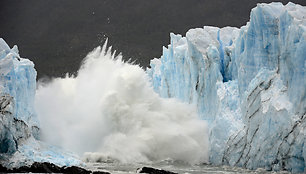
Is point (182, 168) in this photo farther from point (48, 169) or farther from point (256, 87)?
point (48, 169)

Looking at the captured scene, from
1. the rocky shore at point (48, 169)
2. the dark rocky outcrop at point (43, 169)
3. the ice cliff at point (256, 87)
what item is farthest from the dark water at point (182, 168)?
the dark rocky outcrop at point (43, 169)

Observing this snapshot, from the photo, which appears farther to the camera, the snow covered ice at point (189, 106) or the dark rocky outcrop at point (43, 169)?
the snow covered ice at point (189, 106)

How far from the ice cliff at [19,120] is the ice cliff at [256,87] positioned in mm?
6954

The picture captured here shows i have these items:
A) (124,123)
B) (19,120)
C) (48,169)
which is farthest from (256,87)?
(19,120)

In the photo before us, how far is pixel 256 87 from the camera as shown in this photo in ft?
63.1

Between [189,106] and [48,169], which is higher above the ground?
[189,106]

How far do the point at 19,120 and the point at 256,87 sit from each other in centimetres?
1004

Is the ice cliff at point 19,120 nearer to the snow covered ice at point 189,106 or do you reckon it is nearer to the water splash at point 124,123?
the snow covered ice at point 189,106

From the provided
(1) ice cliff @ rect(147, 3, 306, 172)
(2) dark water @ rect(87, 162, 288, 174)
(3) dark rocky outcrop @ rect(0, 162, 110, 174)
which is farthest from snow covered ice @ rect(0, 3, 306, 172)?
(2) dark water @ rect(87, 162, 288, 174)

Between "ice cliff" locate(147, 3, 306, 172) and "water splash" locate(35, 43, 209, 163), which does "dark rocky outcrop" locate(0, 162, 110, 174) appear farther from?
"ice cliff" locate(147, 3, 306, 172)

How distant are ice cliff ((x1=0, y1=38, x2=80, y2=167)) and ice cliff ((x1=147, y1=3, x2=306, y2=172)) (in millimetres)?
6954

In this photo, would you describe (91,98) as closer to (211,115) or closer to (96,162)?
(96,162)

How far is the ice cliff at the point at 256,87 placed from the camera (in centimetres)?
1722

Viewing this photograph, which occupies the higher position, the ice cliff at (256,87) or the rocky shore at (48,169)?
the ice cliff at (256,87)
